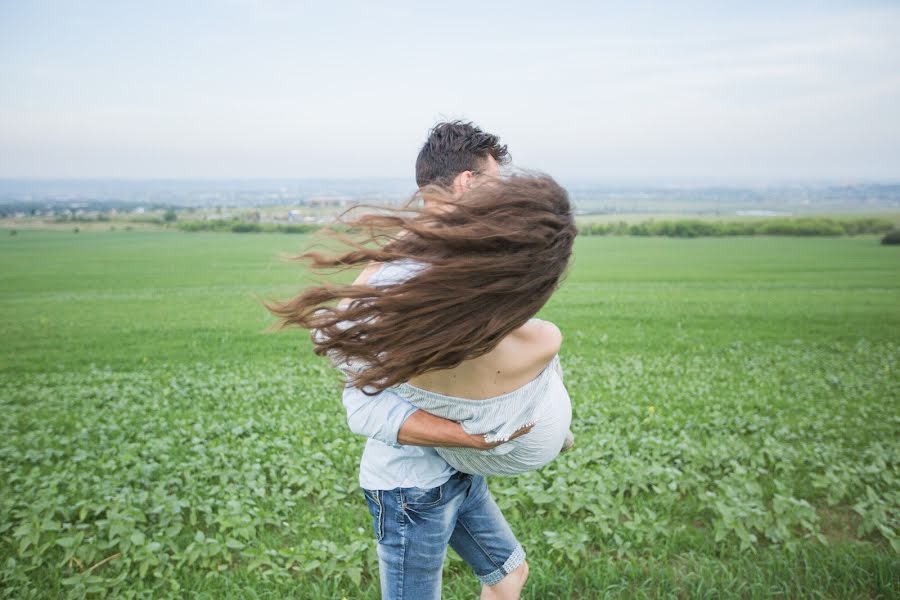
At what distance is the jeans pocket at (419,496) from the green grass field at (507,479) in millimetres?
790

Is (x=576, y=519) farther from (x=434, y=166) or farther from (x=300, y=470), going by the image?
(x=434, y=166)

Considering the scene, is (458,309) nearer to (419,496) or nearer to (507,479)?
(419,496)

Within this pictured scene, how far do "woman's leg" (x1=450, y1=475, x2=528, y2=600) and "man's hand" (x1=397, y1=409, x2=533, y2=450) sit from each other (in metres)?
0.56

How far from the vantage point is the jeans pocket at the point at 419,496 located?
208 centimetres

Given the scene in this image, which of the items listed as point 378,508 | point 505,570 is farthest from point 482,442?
point 505,570

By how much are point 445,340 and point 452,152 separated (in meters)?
0.90

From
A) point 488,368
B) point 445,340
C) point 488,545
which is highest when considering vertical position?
point 445,340

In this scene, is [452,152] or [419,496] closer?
[419,496]

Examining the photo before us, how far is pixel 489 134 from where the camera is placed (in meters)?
2.35

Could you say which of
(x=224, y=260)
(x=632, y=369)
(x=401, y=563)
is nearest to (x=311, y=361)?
(x=632, y=369)

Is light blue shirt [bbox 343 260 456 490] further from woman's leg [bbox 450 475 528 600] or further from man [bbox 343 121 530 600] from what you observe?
woman's leg [bbox 450 475 528 600]

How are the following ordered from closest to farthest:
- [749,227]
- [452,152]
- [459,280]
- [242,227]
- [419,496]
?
[459,280]
[419,496]
[452,152]
[749,227]
[242,227]

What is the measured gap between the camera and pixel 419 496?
209 centimetres

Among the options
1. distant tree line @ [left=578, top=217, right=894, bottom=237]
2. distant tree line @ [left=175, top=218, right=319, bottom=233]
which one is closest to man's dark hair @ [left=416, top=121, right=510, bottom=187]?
distant tree line @ [left=578, top=217, right=894, bottom=237]
